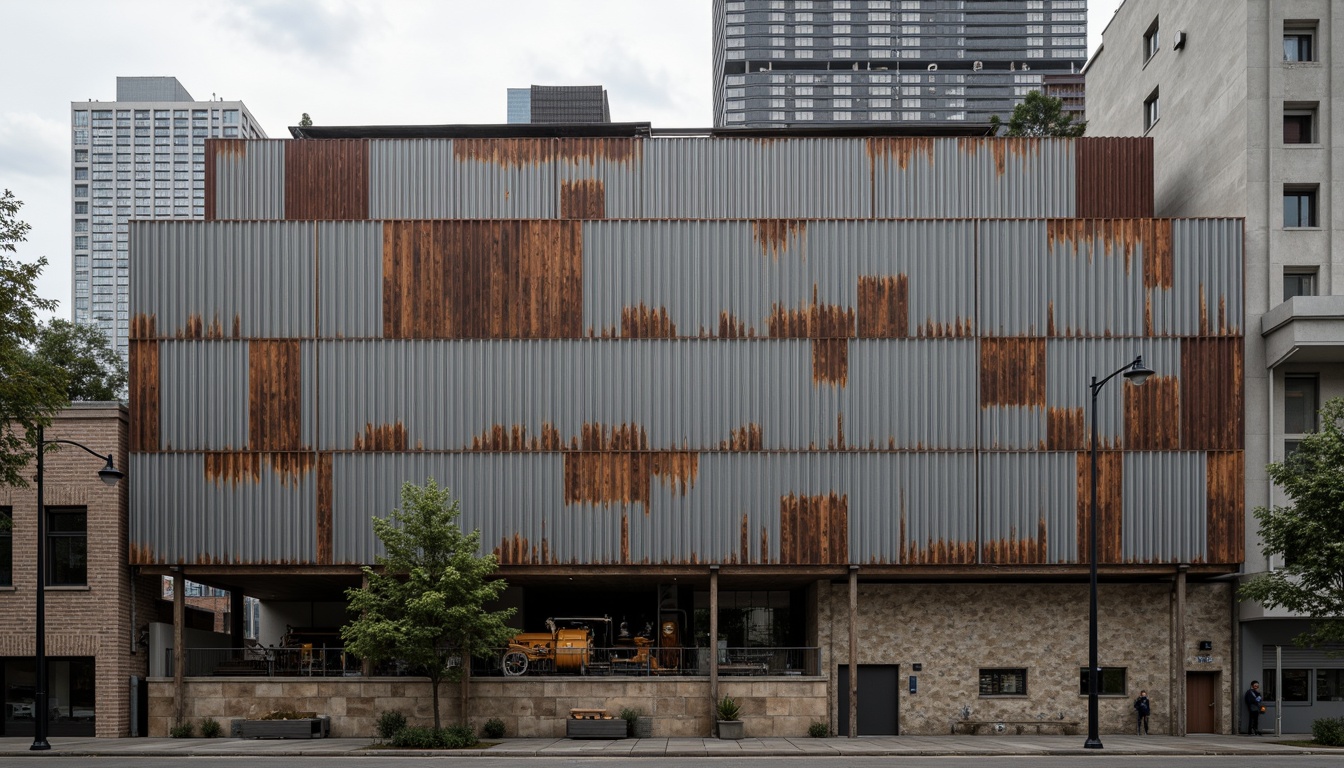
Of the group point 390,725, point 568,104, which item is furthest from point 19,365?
point 568,104

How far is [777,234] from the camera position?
115ft

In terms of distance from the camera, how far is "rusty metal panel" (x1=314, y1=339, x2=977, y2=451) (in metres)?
34.7

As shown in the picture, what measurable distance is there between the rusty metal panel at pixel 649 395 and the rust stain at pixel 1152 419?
183 inches

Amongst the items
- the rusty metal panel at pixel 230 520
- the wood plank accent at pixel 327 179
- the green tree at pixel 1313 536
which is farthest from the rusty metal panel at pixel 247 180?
the green tree at pixel 1313 536

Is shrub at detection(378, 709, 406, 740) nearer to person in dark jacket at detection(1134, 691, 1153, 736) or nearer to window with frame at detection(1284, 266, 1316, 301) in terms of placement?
person in dark jacket at detection(1134, 691, 1153, 736)

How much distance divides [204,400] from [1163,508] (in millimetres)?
28614

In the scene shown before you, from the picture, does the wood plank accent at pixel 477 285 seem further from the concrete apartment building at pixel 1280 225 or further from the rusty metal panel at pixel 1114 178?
the concrete apartment building at pixel 1280 225

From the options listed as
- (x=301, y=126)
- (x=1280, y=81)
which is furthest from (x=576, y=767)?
(x=1280, y=81)

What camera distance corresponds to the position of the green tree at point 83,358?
56816 millimetres

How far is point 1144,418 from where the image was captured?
113 ft

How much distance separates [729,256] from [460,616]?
43.4 ft

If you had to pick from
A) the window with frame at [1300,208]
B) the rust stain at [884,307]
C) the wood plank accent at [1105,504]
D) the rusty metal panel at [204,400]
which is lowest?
the wood plank accent at [1105,504]

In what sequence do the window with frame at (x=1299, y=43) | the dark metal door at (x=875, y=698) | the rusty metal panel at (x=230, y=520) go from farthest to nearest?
the window with frame at (x=1299, y=43) < the dark metal door at (x=875, y=698) < the rusty metal panel at (x=230, y=520)

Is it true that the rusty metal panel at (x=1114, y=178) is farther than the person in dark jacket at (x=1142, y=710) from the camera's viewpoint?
Yes
